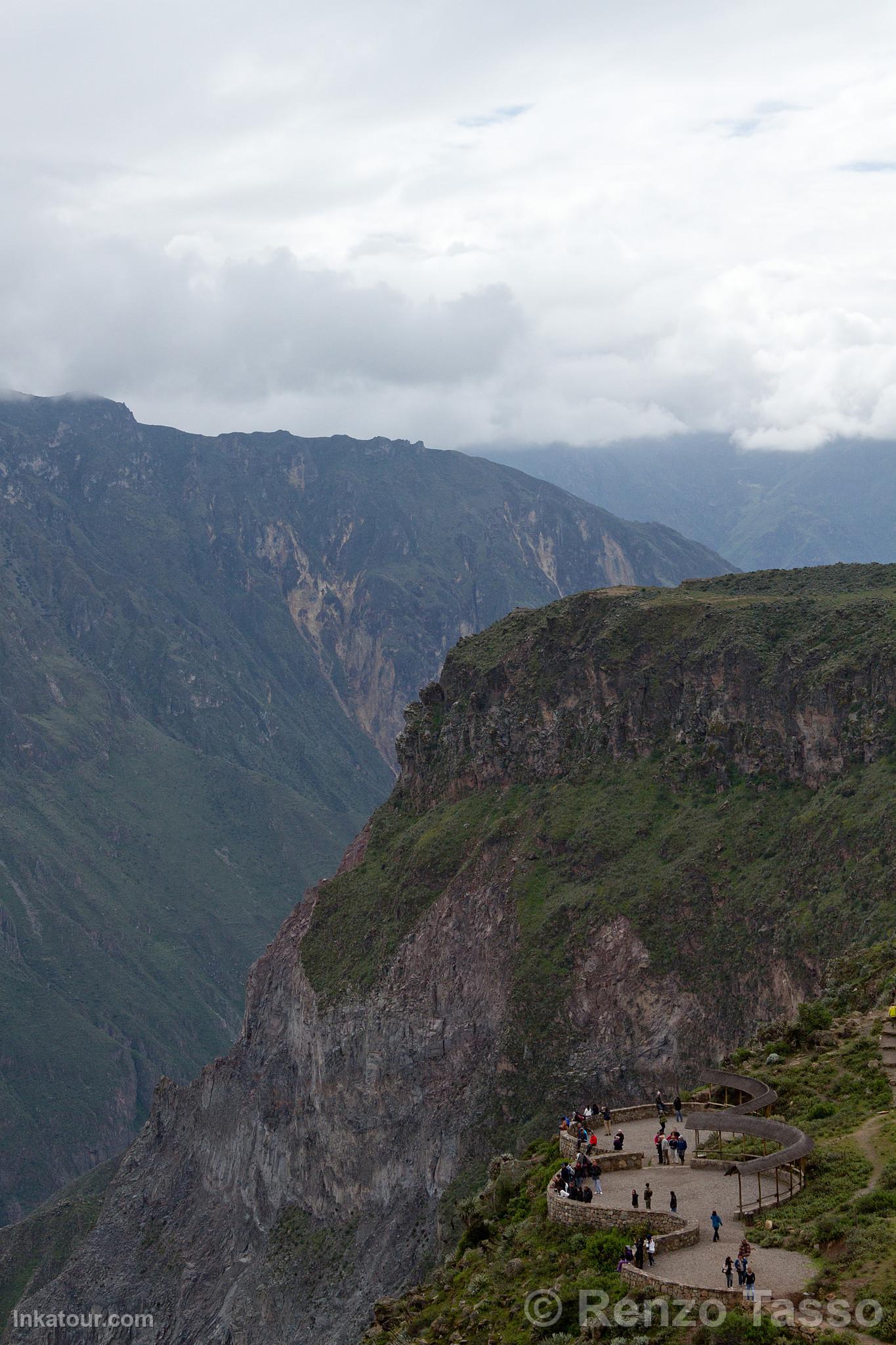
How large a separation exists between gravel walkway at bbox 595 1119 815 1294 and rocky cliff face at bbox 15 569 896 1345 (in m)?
57.8

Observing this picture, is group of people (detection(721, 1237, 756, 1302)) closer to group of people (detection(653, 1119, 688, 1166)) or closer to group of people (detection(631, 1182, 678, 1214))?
group of people (detection(631, 1182, 678, 1214))

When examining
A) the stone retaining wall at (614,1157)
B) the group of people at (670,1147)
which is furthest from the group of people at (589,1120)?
the group of people at (670,1147)

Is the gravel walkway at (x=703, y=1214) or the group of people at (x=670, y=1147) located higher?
the group of people at (x=670, y=1147)

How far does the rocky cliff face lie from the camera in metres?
128

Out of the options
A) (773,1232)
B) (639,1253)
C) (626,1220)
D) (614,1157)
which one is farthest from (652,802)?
(639,1253)

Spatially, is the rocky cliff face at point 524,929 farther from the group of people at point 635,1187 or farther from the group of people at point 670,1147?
the group of people at point 670,1147

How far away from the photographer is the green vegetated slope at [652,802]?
125750 millimetres

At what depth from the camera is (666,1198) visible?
51.5m

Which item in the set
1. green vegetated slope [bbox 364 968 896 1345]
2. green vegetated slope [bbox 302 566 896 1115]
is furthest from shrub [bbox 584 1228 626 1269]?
green vegetated slope [bbox 302 566 896 1115]

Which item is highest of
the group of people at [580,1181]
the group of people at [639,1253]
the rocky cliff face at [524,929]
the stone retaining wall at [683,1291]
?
the rocky cliff face at [524,929]

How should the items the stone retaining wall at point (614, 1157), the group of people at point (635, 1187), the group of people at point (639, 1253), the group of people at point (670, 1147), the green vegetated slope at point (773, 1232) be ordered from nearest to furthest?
the green vegetated slope at point (773, 1232) → the group of people at point (635, 1187) → the group of people at point (639, 1253) → the group of people at point (670, 1147) → the stone retaining wall at point (614, 1157)

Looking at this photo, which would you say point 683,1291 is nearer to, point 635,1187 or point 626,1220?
point 626,1220

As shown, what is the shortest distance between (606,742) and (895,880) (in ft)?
148

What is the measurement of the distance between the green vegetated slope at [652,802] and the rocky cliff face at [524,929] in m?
0.29
